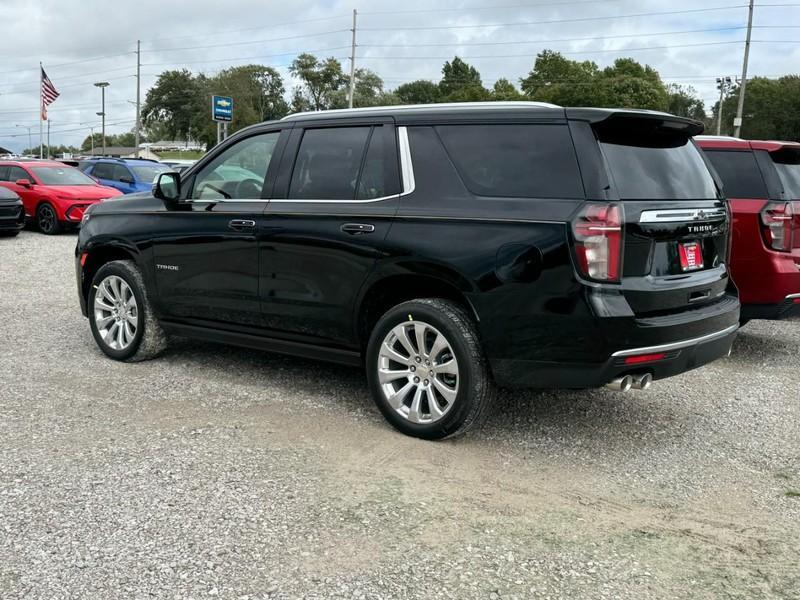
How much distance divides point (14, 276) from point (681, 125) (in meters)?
9.80

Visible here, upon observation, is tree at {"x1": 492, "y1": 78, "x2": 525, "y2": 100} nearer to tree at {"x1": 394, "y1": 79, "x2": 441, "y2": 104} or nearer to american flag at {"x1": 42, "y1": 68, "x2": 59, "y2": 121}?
tree at {"x1": 394, "y1": 79, "x2": 441, "y2": 104}

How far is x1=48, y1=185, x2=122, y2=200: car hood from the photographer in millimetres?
16797

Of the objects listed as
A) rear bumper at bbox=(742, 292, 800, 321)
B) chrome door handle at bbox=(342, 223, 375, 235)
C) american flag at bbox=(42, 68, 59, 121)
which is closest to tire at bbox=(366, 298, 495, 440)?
chrome door handle at bbox=(342, 223, 375, 235)

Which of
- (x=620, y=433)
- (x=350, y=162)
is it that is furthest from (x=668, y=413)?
(x=350, y=162)

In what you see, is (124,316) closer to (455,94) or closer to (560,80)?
(560,80)

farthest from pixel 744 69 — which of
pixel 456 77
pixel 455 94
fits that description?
pixel 456 77

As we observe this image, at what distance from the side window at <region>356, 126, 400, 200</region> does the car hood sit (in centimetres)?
1339

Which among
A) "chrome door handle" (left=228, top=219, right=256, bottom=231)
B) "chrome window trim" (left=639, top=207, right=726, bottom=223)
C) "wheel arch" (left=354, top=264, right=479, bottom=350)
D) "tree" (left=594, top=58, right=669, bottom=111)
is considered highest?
"tree" (left=594, top=58, right=669, bottom=111)

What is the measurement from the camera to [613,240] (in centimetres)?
386

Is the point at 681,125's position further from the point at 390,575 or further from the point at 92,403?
the point at 92,403

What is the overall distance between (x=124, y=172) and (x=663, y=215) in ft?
57.2

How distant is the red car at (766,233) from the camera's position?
247 inches

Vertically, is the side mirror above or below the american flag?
below

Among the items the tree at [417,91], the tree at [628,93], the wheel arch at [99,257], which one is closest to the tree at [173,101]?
the tree at [417,91]
